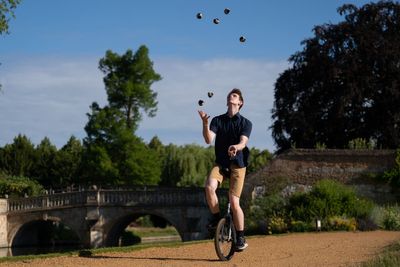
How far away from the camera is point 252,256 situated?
10203mm

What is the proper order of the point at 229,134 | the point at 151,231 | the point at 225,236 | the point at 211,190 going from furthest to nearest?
the point at 151,231
the point at 225,236
the point at 229,134
the point at 211,190

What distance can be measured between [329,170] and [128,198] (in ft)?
59.9

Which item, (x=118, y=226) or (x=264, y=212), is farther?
(x=118, y=226)

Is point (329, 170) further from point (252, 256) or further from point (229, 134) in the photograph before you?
point (229, 134)

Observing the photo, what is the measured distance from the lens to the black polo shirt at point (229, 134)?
29.5 feet

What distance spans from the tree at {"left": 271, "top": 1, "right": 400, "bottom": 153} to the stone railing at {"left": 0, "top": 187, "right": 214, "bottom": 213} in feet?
19.3

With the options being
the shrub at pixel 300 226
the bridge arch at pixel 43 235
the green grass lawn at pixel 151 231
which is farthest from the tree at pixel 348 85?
the green grass lawn at pixel 151 231

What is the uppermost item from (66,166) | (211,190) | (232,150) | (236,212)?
(66,166)

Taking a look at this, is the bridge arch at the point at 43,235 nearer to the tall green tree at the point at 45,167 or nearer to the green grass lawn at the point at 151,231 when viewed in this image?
the green grass lawn at the point at 151,231

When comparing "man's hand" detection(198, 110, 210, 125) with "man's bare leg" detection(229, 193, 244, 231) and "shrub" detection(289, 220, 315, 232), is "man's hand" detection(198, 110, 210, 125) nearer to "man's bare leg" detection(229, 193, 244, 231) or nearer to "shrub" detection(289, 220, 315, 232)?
"man's bare leg" detection(229, 193, 244, 231)

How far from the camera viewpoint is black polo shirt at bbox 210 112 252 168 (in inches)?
354

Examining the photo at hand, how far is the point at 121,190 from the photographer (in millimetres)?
38250

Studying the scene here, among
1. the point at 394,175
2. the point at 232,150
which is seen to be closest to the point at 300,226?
the point at 394,175

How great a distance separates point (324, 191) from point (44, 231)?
33984mm
